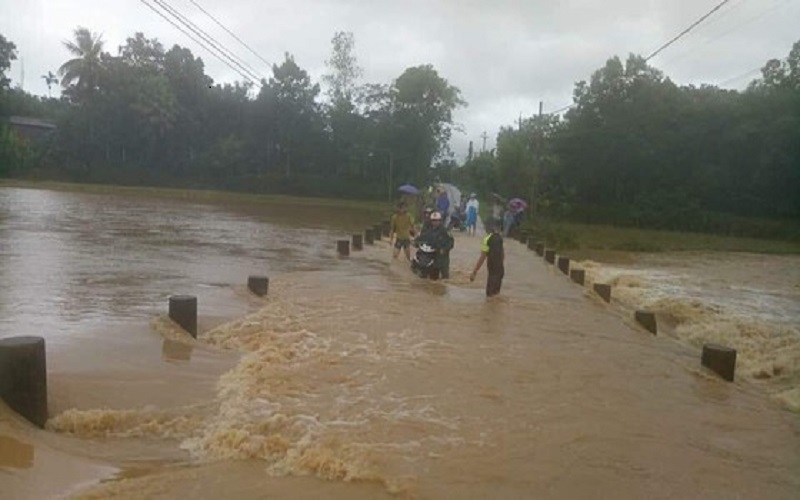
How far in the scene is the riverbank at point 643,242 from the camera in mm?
34250

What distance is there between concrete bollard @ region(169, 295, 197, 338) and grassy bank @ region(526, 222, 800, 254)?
25265 mm

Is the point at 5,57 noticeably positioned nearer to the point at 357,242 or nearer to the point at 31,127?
the point at 31,127

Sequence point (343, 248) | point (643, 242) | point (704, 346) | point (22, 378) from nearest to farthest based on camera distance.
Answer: point (22, 378) → point (704, 346) → point (343, 248) → point (643, 242)

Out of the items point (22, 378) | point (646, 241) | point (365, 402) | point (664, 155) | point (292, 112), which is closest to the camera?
point (22, 378)

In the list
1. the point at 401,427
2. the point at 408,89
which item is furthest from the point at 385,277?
the point at 408,89

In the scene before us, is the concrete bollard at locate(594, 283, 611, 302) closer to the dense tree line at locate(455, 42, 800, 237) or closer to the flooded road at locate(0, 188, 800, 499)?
the flooded road at locate(0, 188, 800, 499)

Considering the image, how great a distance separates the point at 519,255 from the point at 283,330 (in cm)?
1615

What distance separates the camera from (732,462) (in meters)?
6.48

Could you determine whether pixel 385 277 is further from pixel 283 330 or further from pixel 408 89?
pixel 408 89

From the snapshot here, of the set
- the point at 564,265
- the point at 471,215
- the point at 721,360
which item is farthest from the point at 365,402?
the point at 471,215

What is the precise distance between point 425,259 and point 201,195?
Result: 4379 cm

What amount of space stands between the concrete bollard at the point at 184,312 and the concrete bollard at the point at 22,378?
3368 millimetres

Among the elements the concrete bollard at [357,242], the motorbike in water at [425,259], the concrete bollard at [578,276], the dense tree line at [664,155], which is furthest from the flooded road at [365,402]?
the dense tree line at [664,155]

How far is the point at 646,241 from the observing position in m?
38.7
